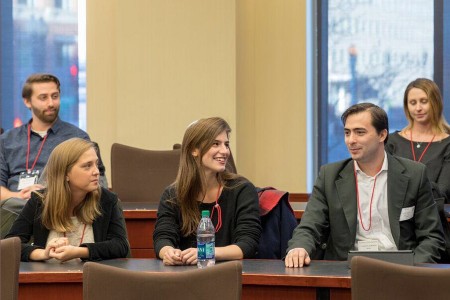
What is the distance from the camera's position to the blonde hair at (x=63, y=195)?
4.24 meters

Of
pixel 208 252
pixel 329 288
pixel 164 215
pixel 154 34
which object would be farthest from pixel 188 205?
pixel 154 34

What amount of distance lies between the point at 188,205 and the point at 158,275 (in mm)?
1442

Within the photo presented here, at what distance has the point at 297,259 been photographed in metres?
3.74

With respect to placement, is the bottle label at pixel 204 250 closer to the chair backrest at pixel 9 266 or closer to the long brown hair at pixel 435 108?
the chair backrest at pixel 9 266

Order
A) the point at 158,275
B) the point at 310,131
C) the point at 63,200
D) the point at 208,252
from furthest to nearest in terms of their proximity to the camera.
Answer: the point at 310,131
the point at 63,200
the point at 208,252
the point at 158,275

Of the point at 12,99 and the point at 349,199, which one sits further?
the point at 12,99

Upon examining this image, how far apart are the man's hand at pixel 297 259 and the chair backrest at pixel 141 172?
2.62 metres

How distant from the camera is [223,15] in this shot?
25.2 feet

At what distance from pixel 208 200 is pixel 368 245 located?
75 cm

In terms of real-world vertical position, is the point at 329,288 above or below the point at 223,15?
below

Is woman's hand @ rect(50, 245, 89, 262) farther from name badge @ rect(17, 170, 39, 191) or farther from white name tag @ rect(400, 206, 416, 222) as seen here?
name badge @ rect(17, 170, 39, 191)

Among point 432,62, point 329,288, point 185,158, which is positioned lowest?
point 329,288

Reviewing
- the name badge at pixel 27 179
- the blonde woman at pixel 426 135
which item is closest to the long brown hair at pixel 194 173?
the name badge at pixel 27 179

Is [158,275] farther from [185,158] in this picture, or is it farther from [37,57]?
[37,57]
